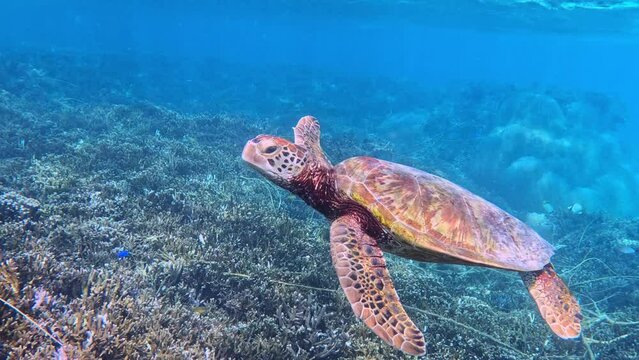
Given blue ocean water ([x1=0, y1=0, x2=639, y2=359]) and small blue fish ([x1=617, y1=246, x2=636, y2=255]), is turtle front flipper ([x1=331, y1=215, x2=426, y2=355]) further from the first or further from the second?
small blue fish ([x1=617, y1=246, x2=636, y2=255])

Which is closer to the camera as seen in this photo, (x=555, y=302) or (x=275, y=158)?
(x=275, y=158)

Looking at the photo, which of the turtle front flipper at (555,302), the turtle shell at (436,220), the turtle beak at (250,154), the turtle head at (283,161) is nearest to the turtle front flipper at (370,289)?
the turtle shell at (436,220)

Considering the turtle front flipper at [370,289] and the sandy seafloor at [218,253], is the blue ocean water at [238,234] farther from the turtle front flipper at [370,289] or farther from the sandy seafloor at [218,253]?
the turtle front flipper at [370,289]

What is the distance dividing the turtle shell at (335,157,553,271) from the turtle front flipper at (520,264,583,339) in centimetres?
31

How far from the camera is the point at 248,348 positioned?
3635mm

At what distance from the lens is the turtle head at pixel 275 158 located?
11.4 feet

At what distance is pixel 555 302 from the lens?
13.1ft

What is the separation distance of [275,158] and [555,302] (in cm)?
352

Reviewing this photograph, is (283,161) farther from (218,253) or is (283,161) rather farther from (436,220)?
(218,253)

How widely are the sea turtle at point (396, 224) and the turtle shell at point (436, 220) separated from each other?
0.01 m

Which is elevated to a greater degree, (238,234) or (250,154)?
(250,154)

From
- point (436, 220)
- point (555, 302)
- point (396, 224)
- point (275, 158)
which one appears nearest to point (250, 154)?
point (275, 158)

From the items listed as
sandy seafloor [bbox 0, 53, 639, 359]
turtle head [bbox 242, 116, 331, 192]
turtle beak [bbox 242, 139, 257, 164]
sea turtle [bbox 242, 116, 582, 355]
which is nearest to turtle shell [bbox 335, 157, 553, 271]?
sea turtle [bbox 242, 116, 582, 355]

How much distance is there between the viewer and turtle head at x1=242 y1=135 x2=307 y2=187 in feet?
11.4
